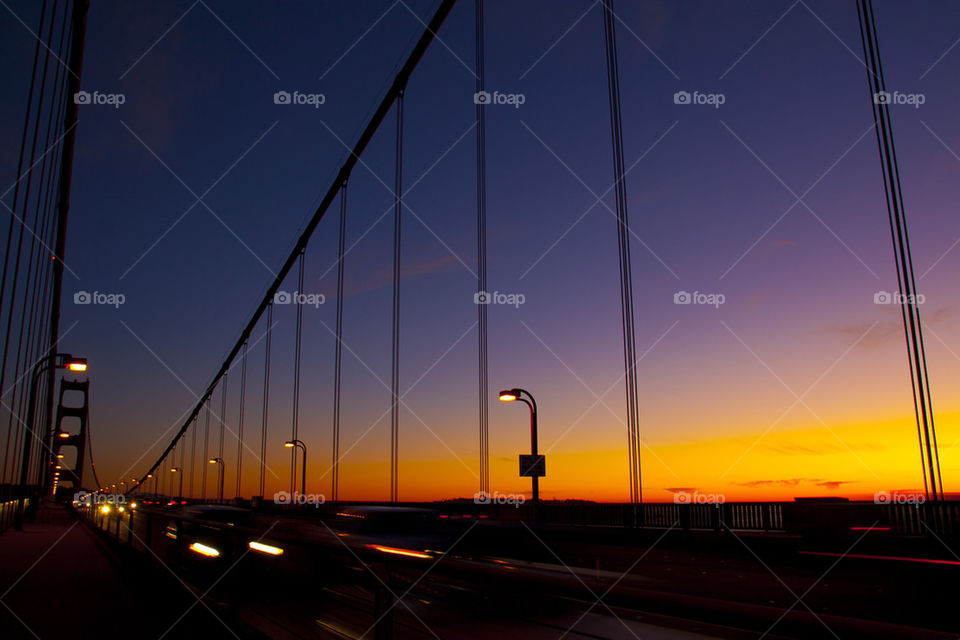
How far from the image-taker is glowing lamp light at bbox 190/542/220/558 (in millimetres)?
6107

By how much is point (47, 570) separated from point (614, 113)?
13070 millimetres

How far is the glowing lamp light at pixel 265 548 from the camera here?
5042 mm

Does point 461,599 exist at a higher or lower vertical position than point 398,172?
lower

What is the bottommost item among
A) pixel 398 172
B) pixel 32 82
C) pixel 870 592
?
pixel 870 592

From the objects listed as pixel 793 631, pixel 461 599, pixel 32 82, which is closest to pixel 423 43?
pixel 32 82

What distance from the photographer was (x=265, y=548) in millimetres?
5230

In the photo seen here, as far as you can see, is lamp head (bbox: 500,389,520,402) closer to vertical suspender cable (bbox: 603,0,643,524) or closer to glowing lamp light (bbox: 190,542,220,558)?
vertical suspender cable (bbox: 603,0,643,524)

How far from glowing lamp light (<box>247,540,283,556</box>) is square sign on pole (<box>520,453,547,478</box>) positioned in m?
10.5

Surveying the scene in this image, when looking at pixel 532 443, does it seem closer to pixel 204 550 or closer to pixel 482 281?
pixel 482 281

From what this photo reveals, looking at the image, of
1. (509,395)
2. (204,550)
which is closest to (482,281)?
(509,395)

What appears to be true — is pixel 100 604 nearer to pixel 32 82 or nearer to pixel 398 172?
pixel 32 82

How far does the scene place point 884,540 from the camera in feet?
39.6

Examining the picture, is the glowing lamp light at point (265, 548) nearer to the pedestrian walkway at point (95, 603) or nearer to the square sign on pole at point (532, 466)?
the pedestrian walkway at point (95, 603)

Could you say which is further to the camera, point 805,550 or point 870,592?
point 805,550
